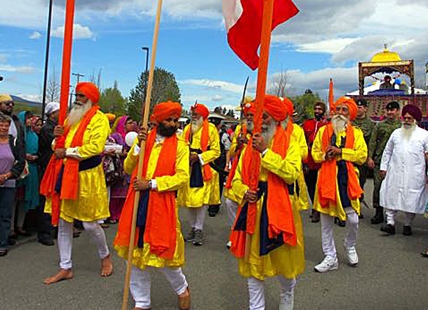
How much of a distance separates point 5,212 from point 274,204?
3.89 metres

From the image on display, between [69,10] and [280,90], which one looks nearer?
[69,10]

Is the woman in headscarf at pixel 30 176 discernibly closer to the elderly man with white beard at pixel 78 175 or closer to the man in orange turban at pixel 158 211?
the elderly man with white beard at pixel 78 175

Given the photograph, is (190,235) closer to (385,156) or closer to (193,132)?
(193,132)

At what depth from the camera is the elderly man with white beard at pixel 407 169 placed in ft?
22.1

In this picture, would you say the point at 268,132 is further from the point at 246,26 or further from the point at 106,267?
the point at 106,267

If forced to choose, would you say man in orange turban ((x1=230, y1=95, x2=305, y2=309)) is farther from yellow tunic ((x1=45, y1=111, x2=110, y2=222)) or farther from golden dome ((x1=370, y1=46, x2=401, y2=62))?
golden dome ((x1=370, y1=46, x2=401, y2=62))

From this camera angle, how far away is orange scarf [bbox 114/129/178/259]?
368cm

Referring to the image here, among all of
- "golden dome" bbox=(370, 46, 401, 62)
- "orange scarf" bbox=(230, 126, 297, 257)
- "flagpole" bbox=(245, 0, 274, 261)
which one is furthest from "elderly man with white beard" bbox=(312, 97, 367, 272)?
"golden dome" bbox=(370, 46, 401, 62)

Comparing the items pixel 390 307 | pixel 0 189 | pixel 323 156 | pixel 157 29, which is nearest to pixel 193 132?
pixel 323 156

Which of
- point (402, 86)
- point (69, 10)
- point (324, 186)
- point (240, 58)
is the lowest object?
point (324, 186)

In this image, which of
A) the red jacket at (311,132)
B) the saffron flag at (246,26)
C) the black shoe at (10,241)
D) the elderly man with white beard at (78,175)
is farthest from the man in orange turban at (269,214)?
the red jacket at (311,132)

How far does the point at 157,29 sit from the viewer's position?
3490 millimetres

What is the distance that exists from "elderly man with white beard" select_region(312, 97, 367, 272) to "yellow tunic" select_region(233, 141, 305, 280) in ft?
5.82

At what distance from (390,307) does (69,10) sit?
406cm
